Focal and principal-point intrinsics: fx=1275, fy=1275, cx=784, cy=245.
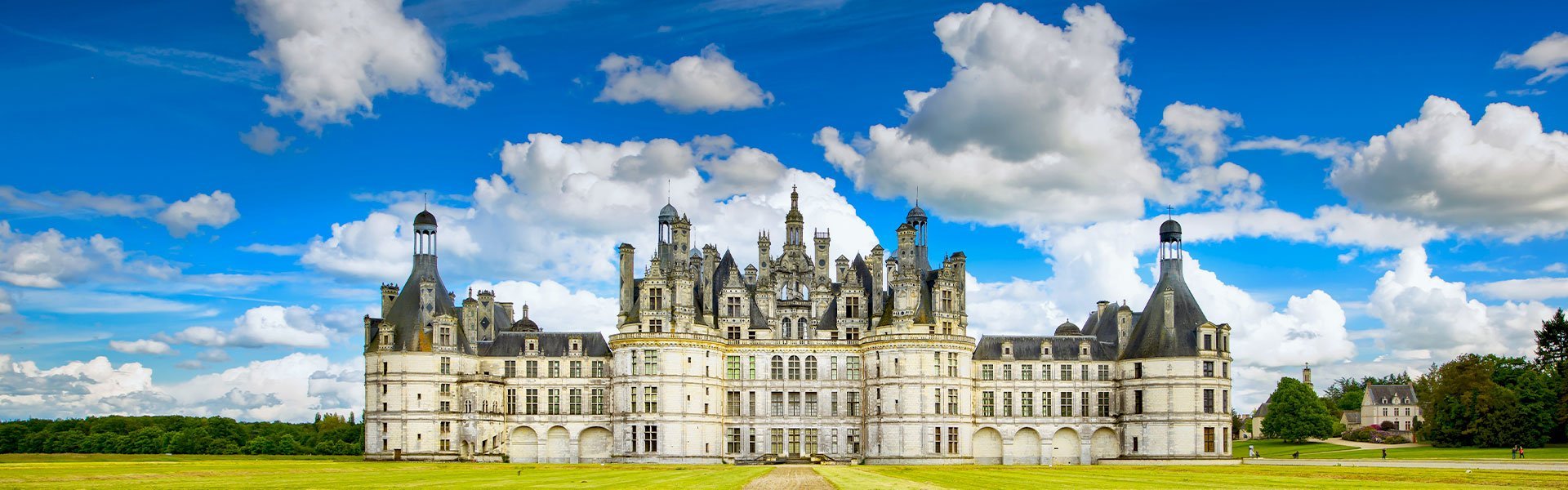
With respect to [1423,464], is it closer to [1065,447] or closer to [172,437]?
[1065,447]

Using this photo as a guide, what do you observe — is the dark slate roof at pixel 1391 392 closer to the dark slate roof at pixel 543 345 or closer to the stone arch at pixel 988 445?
the stone arch at pixel 988 445

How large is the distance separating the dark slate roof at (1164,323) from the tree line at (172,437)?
60948mm

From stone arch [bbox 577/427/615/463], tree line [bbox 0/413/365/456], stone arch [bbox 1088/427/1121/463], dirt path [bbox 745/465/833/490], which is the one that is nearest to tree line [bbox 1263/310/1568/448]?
stone arch [bbox 1088/427/1121/463]

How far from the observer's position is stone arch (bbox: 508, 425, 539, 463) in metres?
91.9

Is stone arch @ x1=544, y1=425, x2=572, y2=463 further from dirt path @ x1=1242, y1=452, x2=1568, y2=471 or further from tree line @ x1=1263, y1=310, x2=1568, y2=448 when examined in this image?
tree line @ x1=1263, y1=310, x2=1568, y2=448

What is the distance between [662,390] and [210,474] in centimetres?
3533

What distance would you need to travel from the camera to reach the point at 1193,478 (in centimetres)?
5853

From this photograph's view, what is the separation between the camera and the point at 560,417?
91.6 metres

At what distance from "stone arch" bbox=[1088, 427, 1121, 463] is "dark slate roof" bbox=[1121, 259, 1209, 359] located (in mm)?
5660

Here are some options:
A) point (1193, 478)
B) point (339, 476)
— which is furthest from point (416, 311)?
point (1193, 478)

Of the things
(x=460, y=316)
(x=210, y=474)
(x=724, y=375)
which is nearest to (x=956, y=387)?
(x=724, y=375)

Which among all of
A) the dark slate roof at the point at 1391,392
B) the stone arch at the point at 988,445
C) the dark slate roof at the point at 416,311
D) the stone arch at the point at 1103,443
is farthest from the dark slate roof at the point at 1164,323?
the dark slate roof at the point at 1391,392

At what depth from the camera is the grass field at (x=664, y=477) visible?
165ft

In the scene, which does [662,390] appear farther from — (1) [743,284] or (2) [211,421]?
(2) [211,421]
